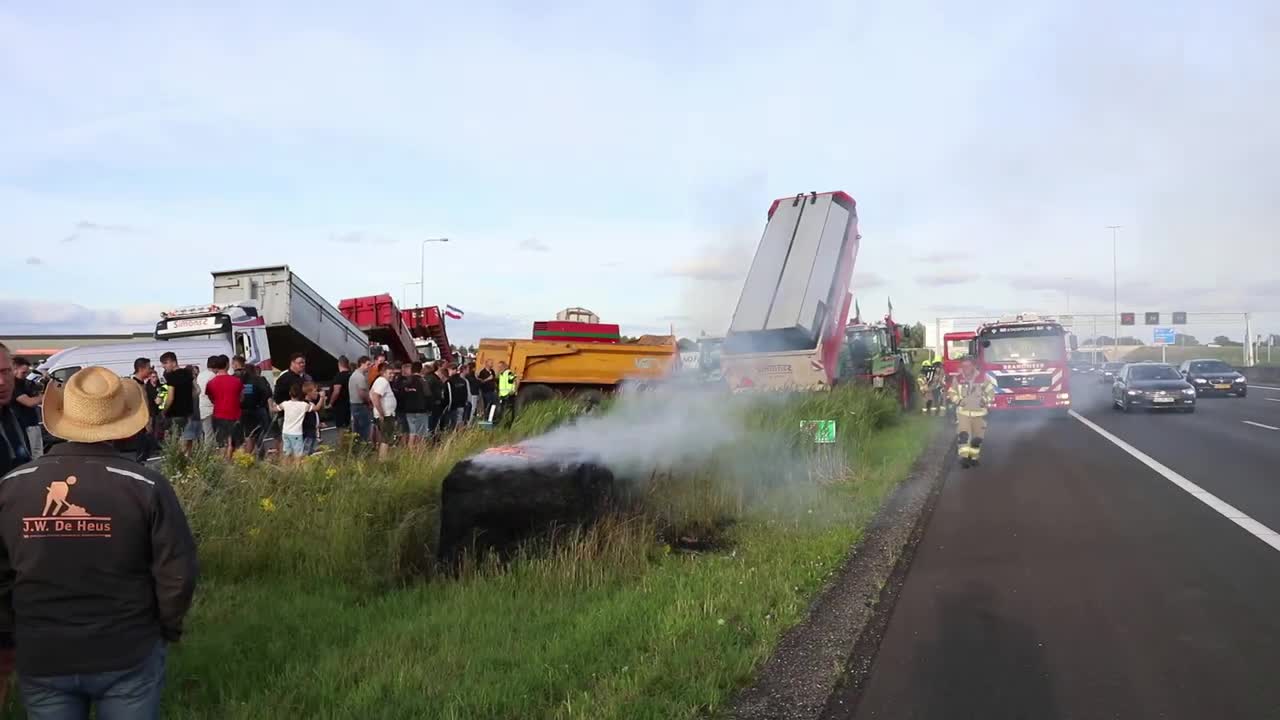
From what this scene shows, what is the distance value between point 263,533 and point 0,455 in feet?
10.8

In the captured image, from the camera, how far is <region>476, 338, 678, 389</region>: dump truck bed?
18172 millimetres

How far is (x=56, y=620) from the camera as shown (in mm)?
2902

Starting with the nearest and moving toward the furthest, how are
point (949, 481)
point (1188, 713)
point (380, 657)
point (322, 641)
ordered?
point (1188, 713) → point (380, 657) → point (322, 641) → point (949, 481)

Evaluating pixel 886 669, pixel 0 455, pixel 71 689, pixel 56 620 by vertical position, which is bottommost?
pixel 886 669

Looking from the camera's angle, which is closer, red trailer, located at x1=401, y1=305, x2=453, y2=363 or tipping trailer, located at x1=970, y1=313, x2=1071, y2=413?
tipping trailer, located at x1=970, y1=313, x2=1071, y2=413

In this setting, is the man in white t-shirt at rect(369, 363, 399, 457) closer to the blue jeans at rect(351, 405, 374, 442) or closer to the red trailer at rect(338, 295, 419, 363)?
the blue jeans at rect(351, 405, 374, 442)

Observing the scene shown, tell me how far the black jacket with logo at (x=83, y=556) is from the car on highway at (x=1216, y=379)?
112 ft

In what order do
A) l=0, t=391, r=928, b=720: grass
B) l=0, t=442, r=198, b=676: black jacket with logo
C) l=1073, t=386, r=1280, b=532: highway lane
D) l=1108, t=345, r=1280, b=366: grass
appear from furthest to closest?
l=1108, t=345, r=1280, b=366: grass < l=1073, t=386, r=1280, b=532: highway lane < l=0, t=391, r=928, b=720: grass < l=0, t=442, r=198, b=676: black jacket with logo

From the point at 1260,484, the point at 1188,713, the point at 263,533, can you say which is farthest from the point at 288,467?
the point at 1260,484

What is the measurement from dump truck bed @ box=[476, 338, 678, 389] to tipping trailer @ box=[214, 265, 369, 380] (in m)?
4.11

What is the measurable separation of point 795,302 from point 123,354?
446 inches

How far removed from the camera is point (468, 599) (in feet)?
19.5

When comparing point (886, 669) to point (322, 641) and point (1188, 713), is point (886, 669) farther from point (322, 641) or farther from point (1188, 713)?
point (322, 641)

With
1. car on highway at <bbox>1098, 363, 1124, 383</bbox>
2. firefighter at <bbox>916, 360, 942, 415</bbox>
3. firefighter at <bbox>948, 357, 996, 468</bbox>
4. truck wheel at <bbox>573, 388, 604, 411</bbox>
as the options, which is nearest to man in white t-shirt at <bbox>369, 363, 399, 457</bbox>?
truck wheel at <bbox>573, 388, 604, 411</bbox>
